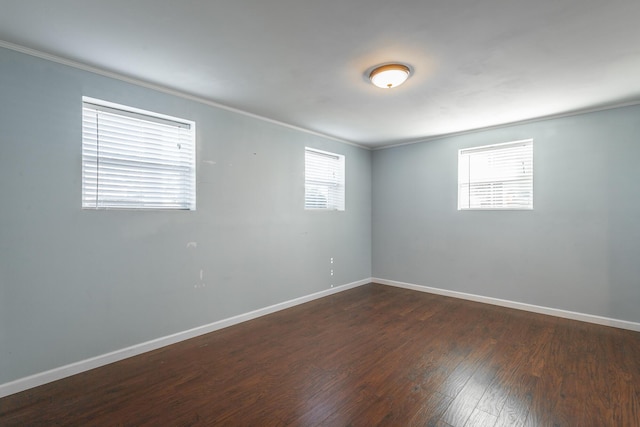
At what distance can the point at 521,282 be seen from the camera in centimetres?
400

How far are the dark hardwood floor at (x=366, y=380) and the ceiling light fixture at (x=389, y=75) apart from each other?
2432 millimetres

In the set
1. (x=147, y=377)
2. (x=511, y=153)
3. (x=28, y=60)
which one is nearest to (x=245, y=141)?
(x=28, y=60)

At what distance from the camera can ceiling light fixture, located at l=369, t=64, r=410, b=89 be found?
2424 mm

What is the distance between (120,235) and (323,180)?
2878 millimetres

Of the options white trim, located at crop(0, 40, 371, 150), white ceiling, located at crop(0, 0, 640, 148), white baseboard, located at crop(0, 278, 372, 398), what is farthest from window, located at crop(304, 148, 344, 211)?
white baseboard, located at crop(0, 278, 372, 398)

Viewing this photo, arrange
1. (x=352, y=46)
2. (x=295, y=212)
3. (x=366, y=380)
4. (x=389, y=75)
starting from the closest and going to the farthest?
(x=352, y=46), (x=366, y=380), (x=389, y=75), (x=295, y=212)

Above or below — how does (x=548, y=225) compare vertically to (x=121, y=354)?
above

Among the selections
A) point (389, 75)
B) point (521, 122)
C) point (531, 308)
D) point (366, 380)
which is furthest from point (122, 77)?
point (531, 308)

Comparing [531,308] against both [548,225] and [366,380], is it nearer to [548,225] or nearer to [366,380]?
[548,225]

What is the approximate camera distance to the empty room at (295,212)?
1.94 metres

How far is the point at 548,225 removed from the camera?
3799 mm

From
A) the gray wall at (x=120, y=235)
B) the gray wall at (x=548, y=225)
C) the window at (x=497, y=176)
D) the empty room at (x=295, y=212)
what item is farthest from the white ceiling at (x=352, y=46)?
the window at (x=497, y=176)

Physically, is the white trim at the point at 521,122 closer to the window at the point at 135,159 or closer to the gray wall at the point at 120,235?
the gray wall at the point at 120,235

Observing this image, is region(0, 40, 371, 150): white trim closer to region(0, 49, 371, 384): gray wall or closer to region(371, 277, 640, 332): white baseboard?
region(0, 49, 371, 384): gray wall
